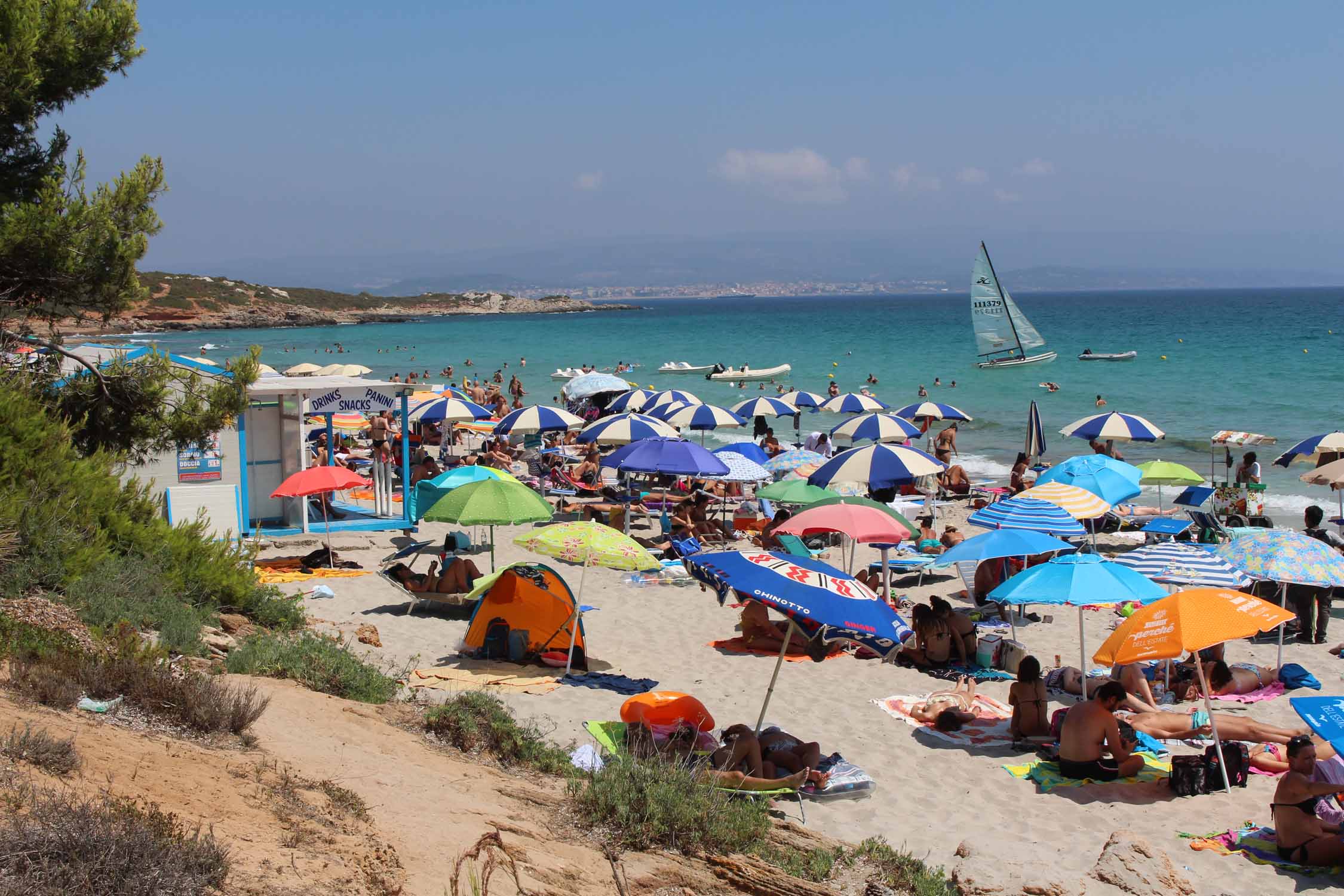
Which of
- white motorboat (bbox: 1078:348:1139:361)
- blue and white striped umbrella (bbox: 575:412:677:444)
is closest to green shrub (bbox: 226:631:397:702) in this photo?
blue and white striped umbrella (bbox: 575:412:677:444)

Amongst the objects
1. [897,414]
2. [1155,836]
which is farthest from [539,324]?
[1155,836]

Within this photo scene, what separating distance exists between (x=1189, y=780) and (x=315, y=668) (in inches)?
223

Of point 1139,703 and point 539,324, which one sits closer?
point 1139,703

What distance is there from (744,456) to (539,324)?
94950 millimetres

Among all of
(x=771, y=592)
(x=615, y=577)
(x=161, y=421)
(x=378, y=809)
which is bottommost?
(x=615, y=577)

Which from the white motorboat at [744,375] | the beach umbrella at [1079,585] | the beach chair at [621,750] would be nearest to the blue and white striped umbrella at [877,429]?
the beach umbrella at [1079,585]

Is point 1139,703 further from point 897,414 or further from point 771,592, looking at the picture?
point 897,414

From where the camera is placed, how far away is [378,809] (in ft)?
14.6

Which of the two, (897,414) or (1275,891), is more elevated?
(897,414)

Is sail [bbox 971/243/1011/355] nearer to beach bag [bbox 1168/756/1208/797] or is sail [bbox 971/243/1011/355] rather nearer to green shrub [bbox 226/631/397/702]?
beach bag [bbox 1168/756/1208/797]

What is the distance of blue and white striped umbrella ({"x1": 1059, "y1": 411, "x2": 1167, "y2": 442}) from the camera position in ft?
52.4

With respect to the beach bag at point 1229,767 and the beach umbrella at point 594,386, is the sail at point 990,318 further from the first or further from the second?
the beach bag at point 1229,767

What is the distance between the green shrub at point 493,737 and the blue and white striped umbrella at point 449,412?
496 inches

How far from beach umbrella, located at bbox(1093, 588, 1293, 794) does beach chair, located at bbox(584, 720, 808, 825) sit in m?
2.16
